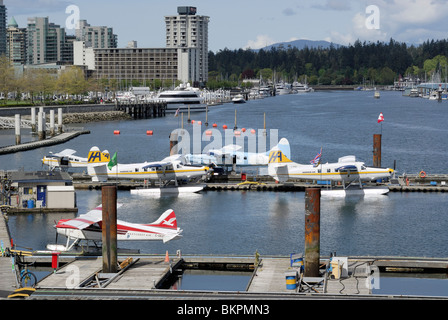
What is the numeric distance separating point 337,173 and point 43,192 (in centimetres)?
1923

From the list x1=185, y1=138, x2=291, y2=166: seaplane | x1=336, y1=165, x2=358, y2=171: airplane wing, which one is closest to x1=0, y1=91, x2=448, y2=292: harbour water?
x1=336, y1=165, x2=358, y2=171: airplane wing

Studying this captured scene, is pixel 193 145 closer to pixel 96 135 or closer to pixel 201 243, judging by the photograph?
pixel 96 135

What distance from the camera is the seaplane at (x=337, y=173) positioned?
46969 mm

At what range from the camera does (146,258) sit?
92.1ft

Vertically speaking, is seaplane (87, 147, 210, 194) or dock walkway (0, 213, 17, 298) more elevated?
seaplane (87, 147, 210, 194)

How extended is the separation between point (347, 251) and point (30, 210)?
1846cm

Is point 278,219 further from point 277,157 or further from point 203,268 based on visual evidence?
point 203,268

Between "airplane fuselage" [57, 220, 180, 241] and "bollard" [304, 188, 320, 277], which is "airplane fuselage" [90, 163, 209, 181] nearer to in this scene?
"airplane fuselage" [57, 220, 180, 241]

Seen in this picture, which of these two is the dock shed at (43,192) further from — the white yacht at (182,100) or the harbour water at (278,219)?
the white yacht at (182,100)

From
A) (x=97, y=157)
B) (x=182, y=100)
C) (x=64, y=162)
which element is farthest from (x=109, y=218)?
(x=182, y=100)

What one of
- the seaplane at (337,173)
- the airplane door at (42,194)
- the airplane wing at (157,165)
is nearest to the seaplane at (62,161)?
the airplane wing at (157,165)

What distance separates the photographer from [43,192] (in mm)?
41406

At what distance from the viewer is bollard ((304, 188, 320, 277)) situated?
24.2 meters
